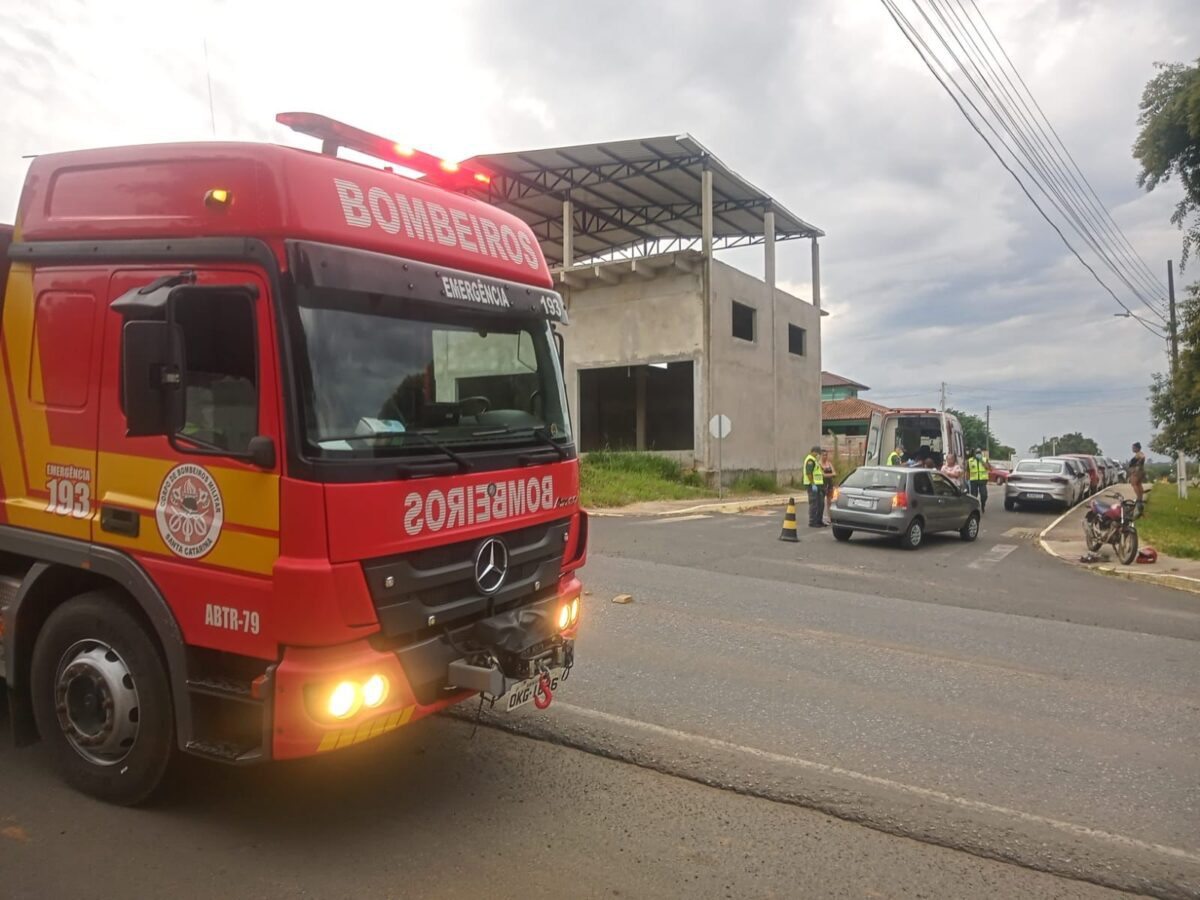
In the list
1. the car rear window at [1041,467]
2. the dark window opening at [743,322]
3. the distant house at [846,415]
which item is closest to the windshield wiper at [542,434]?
the dark window opening at [743,322]

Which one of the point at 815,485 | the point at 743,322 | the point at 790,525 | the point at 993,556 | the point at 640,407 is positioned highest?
the point at 743,322

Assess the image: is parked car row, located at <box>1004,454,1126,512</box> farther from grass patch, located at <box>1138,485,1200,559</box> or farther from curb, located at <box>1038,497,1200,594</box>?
curb, located at <box>1038,497,1200,594</box>

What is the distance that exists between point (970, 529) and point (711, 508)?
6271mm

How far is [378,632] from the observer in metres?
3.21

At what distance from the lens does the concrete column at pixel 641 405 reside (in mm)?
31000

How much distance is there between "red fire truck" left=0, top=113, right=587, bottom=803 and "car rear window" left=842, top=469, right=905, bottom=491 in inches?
451

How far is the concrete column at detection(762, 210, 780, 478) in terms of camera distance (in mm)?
28500

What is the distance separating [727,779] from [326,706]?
82.0 inches

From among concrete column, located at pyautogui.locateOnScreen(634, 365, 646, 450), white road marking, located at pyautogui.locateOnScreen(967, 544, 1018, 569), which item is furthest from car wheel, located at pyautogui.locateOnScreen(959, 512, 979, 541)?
concrete column, located at pyautogui.locateOnScreen(634, 365, 646, 450)

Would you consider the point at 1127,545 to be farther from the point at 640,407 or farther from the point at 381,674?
the point at 640,407

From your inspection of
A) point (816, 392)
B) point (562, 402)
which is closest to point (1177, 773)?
point (562, 402)

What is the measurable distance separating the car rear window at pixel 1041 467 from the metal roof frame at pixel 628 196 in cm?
1127

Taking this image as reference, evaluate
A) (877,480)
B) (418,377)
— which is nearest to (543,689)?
(418,377)

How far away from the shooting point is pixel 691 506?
21000 mm
